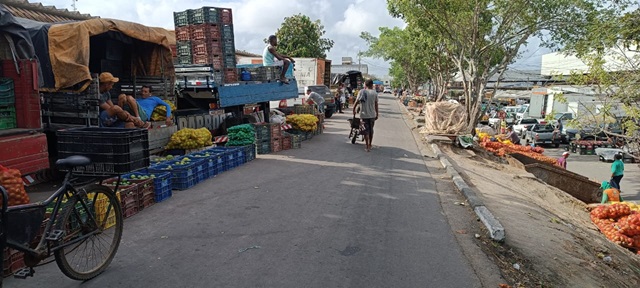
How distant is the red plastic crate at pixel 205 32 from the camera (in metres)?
11.5

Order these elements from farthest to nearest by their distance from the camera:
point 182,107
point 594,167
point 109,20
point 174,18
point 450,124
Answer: point 594,167, point 450,124, point 182,107, point 174,18, point 109,20

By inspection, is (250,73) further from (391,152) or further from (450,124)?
(450,124)

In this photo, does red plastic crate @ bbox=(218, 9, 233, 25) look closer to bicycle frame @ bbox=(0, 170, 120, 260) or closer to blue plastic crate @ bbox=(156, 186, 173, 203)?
blue plastic crate @ bbox=(156, 186, 173, 203)

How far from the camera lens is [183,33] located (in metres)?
12.0

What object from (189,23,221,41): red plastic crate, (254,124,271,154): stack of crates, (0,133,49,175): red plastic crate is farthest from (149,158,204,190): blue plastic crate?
(189,23,221,41): red plastic crate

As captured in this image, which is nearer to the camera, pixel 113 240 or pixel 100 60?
pixel 113 240

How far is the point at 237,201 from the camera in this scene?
257 inches

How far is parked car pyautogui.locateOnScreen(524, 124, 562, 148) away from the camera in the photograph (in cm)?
2986

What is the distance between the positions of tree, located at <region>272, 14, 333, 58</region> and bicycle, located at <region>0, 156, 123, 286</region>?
31861 mm

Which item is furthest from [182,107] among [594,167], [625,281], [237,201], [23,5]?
[594,167]

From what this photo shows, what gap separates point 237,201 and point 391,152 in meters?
6.67

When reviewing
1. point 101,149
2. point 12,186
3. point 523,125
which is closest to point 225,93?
point 12,186

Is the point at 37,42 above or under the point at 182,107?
above

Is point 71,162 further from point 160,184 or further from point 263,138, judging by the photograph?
point 263,138
